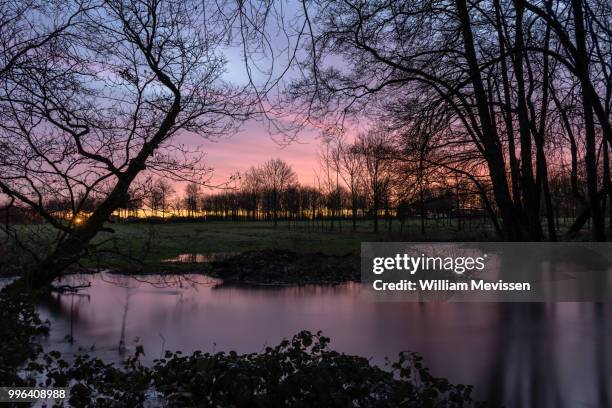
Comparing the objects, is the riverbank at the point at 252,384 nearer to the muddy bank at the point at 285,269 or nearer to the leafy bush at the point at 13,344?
the leafy bush at the point at 13,344

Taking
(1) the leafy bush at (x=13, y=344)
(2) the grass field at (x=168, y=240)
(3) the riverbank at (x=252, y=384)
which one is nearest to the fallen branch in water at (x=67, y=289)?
(2) the grass field at (x=168, y=240)

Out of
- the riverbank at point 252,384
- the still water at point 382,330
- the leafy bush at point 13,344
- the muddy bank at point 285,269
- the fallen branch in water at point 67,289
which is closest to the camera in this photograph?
the riverbank at point 252,384

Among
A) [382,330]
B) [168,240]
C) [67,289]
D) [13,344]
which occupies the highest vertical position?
[168,240]

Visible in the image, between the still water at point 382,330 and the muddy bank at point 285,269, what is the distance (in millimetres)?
2232

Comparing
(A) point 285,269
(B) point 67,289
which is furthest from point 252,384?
(A) point 285,269

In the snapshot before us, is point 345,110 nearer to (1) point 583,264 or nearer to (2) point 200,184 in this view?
(2) point 200,184

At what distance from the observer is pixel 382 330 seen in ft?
44.3

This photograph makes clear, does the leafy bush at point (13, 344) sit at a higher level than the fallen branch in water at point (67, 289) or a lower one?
higher

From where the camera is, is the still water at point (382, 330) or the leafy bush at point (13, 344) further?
the still water at point (382, 330)

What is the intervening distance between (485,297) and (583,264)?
312 cm

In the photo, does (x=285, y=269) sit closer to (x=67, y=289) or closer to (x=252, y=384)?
(x=67, y=289)

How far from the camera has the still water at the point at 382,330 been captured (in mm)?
9352

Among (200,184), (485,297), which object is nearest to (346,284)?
(485,297)

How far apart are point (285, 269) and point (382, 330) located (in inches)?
388
